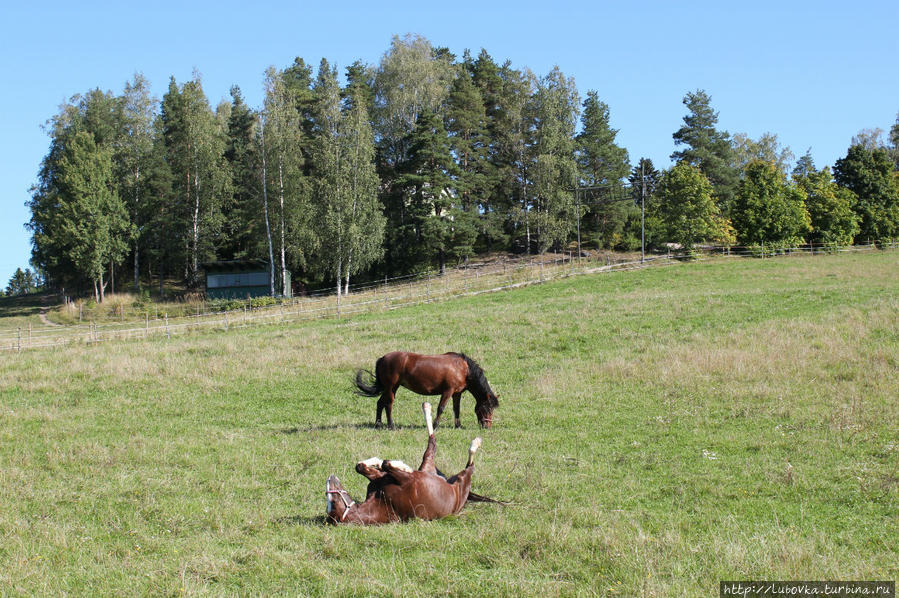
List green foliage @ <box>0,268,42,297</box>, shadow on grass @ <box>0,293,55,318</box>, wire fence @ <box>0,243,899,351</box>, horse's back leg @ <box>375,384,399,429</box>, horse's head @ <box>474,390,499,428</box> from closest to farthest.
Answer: horse's head @ <box>474,390,499,428</box>
horse's back leg @ <box>375,384,399,429</box>
wire fence @ <box>0,243,899,351</box>
shadow on grass @ <box>0,293,55,318</box>
green foliage @ <box>0,268,42,297</box>

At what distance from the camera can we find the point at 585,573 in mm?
5488

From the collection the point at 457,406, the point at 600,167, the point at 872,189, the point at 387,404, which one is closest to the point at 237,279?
the point at 600,167

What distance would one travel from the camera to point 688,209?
5859cm

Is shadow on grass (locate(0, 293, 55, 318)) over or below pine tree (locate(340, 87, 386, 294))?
below

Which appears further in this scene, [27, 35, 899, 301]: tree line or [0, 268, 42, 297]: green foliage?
[0, 268, 42, 297]: green foliage

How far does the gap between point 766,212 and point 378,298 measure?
37952 mm

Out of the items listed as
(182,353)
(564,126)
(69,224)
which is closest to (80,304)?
(69,224)

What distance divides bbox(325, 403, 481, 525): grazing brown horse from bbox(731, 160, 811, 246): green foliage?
60.4m

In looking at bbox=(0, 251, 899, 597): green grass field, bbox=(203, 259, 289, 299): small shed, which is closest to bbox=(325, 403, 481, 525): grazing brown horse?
bbox=(0, 251, 899, 597): green grass field

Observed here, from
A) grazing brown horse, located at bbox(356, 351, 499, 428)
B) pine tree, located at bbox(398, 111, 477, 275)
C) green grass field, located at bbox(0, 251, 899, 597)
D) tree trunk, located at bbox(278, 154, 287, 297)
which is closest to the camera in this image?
green grass field, located at bbox(0, 251, 899, 597)

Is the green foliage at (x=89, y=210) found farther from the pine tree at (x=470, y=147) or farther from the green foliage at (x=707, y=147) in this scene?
the green foliage at (x=707, y=147)

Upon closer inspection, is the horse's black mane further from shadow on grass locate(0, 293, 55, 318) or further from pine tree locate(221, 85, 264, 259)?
shadow on grass locate(0, 293, 55, 318)

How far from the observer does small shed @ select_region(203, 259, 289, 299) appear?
59.5 metres

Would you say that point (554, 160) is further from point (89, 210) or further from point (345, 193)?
point (89, 210)
